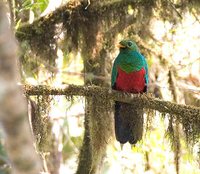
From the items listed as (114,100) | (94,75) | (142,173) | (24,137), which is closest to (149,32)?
(94,75)

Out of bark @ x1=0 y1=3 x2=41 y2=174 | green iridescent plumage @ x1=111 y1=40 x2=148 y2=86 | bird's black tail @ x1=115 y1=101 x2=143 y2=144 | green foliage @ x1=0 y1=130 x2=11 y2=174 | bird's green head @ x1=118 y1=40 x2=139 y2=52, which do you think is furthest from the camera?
green foliage @ x1=0 y1=130 x2=11 y2=174

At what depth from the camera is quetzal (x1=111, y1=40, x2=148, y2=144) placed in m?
3.75

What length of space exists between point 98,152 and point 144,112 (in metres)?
0.54

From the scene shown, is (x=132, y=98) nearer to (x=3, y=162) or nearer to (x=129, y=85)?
(x=129, y=85)

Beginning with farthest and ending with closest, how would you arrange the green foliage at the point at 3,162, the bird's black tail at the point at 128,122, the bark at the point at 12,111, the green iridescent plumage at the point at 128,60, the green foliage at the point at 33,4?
the green foliage at the point at 3,162
the green iridescent plumage at the point at 128,60
the green foliage at the point at 33,4
the bird's black tail at the point at 128,122
the bark at the point at 12,111

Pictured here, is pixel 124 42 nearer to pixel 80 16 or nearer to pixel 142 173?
pixel 80 16

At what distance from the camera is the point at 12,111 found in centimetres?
105

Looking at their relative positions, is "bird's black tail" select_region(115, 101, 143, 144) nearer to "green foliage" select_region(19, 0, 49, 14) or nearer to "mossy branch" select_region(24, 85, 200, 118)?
"mossy branch" select_region(24, 85, 200, 118)

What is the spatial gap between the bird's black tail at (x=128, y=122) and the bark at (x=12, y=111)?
8.35ft

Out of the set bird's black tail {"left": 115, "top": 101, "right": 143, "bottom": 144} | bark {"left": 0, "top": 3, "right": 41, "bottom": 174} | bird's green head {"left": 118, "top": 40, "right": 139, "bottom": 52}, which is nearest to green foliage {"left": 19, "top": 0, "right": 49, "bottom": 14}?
bird's green head {"left": 118, "top": 40, "right": 139, "bottom": 52}

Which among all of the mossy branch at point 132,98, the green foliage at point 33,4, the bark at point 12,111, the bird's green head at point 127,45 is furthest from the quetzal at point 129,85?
the bark at point 12,111

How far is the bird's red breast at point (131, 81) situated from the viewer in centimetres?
426

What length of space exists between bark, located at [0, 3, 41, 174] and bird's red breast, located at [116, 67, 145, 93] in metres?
3.17

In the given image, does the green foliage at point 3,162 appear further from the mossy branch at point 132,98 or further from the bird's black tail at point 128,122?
the mossy branch at point 132,98
